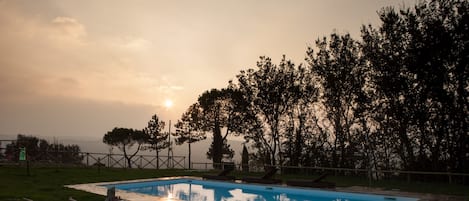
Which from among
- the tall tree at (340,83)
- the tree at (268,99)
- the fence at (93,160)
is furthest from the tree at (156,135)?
the tall tree at (340,83)

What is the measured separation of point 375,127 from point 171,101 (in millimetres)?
18216

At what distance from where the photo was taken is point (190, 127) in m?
36.8

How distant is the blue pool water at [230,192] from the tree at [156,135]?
24.2 metres

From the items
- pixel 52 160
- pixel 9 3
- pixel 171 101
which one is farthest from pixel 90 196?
pixel 171 101

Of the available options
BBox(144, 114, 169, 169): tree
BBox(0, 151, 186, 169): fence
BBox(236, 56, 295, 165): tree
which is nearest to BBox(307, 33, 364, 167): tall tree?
BBox(236, 56, 295, 165): tree

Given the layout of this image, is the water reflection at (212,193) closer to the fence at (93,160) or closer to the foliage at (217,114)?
the fence at (93,160)

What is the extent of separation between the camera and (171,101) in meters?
31.9

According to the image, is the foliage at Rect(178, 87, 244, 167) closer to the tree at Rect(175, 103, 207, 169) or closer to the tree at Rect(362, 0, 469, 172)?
the tree at Rect(175, 103, 207, 169)

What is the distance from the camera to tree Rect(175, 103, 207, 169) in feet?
116

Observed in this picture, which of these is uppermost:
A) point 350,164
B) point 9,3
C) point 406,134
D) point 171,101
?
point 9,3

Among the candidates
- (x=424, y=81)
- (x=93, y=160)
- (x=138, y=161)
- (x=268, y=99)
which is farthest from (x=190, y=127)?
(x=424, y=81)

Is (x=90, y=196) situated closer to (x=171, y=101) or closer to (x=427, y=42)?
(x=427, y=42)

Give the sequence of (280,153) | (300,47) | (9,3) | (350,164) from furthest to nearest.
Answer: (280,153) < (300,47) < (350,164) < (9,3)

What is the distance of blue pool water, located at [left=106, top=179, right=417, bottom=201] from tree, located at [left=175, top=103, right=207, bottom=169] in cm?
1626
